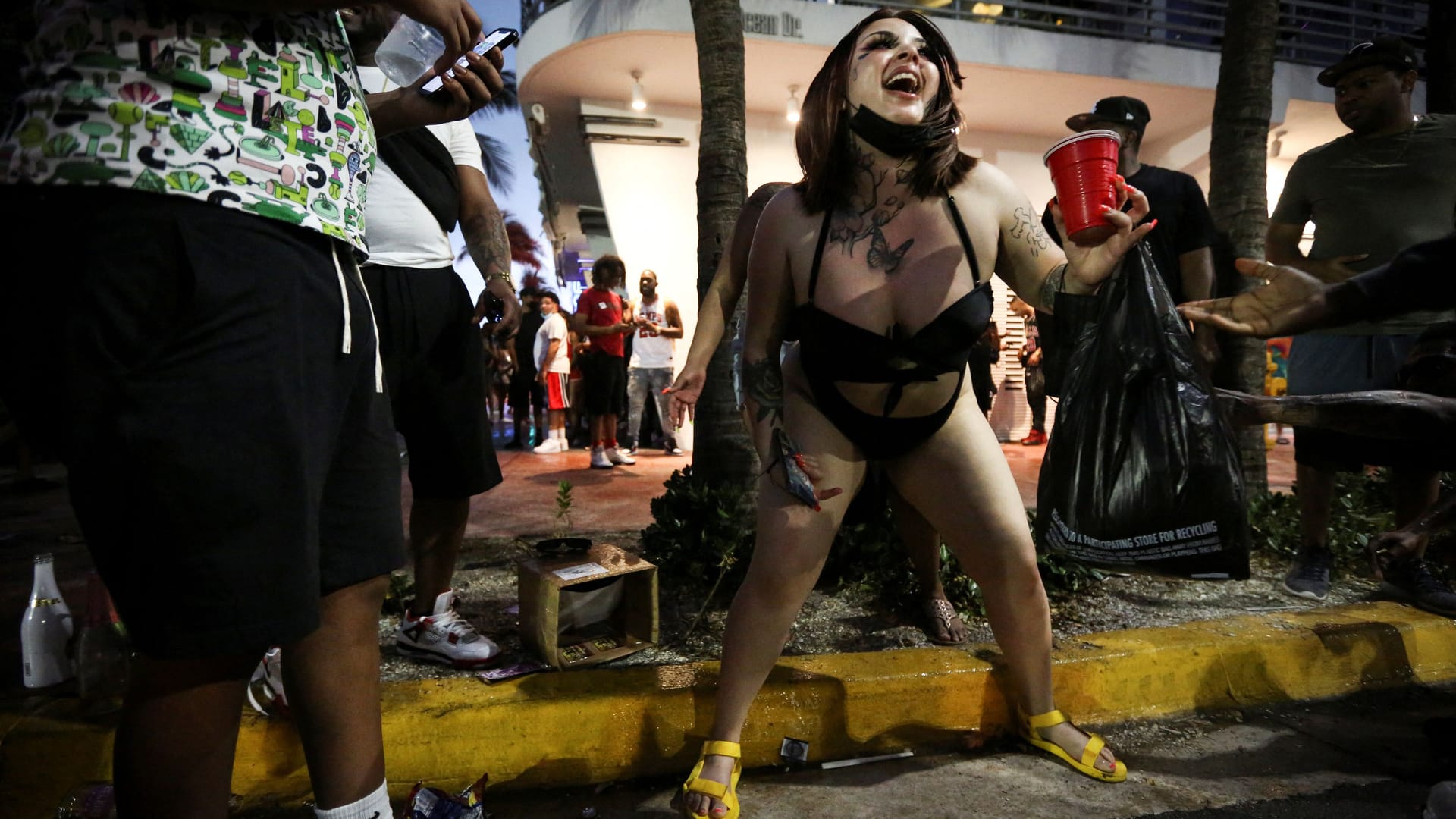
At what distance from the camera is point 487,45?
5.49 feet

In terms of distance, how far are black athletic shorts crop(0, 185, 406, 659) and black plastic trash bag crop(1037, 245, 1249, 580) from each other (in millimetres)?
2272

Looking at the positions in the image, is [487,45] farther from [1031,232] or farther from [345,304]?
[1031,232]

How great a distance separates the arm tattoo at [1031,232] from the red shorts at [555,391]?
7.82m

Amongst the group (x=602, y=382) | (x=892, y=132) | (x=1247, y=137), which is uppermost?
(x=1247, y=137)

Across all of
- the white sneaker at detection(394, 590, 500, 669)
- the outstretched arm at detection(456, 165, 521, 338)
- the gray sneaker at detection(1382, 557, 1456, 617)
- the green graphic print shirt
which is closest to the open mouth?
the outstretched arm at detection(456, 165, 521, 338)

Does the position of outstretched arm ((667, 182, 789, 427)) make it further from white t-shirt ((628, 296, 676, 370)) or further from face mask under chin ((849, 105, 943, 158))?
white t-shirt ((628, 296, 676, 370))

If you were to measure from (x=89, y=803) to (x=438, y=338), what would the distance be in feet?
4.90

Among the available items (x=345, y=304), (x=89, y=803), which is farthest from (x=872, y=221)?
(x=89, y=803)

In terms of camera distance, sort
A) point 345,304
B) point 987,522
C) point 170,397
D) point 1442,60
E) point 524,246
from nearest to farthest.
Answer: point 170,397, point 345,304, point 987,522, point 1442,60, point 524,246

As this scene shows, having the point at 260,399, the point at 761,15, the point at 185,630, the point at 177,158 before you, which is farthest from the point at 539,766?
the point at 761,15

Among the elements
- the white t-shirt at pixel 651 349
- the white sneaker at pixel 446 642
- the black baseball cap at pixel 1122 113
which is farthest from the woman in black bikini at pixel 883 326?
the white t-shirt at pixel 651 349

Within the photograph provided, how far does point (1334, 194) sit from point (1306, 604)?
6.34ft

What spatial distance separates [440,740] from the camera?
2295 mm

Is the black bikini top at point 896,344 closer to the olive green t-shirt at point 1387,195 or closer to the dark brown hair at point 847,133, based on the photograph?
the dark brown hair at point 847,133
